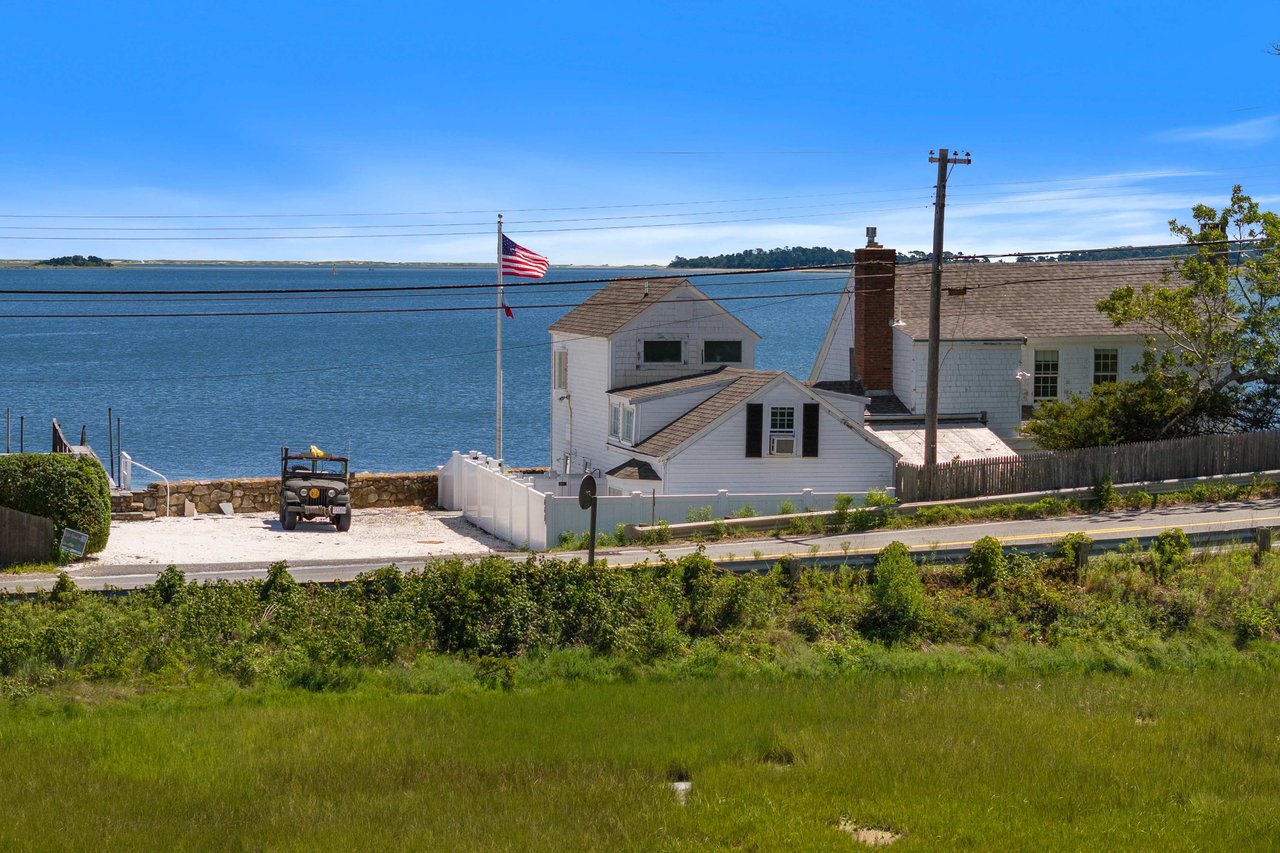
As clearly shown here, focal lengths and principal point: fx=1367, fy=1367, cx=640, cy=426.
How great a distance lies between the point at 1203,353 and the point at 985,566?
19.2 metres

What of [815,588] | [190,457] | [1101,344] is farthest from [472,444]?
[815,588]

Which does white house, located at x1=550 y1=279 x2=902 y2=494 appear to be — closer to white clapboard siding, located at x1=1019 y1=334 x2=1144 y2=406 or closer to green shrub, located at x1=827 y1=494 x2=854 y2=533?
green shrub, located at x1=827 y1=494 x2=854 y2=533

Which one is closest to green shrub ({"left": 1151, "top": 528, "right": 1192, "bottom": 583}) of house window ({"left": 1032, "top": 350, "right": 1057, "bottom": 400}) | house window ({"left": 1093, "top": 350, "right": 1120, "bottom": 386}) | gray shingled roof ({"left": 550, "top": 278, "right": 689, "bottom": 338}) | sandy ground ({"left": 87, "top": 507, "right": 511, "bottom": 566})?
sandy ground ({"left": 87, "top": 507, "right": 511, "bottom": 566})

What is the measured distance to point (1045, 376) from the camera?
48000mm

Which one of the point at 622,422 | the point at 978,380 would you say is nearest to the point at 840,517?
the point at 622,422

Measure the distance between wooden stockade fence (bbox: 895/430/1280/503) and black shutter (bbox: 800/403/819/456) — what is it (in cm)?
251

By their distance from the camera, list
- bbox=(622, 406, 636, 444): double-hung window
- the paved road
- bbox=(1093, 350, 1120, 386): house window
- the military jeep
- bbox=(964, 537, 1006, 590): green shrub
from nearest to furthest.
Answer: bbox=(964, 537, 1006, 590): green shrub < the paved road < the military jeep < bbox=(622, 406, 636, 444): double-hung window < bbox=(1093, 350, 1120, 386): house window

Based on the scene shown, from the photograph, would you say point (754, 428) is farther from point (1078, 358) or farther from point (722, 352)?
point (1078, 358)

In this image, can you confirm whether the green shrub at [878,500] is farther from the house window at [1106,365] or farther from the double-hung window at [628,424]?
the house window at [1106,365]

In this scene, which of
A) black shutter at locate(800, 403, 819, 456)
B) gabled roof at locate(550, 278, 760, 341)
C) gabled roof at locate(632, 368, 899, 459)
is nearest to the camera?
gabled roof at locate(632, 368, 899, 459)

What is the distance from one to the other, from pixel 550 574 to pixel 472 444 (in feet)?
190

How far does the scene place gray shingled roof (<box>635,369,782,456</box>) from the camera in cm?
3875

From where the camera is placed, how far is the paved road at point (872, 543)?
2639 cm

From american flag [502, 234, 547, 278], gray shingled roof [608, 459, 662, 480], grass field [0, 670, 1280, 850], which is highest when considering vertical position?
american flag [502, 234, 547, 278]
